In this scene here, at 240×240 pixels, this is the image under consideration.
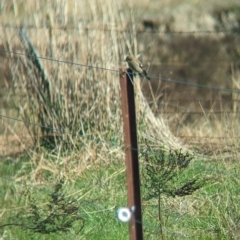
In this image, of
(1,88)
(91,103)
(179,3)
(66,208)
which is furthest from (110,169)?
(179,3)

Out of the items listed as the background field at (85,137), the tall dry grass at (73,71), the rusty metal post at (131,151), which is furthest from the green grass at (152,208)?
the tall dry grass at (73,71)

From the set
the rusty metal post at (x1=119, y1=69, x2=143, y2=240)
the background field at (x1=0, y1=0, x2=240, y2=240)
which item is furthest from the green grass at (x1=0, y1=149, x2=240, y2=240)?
the rusty metal post at (x1=119, y1=69, x2=143, y2=240)

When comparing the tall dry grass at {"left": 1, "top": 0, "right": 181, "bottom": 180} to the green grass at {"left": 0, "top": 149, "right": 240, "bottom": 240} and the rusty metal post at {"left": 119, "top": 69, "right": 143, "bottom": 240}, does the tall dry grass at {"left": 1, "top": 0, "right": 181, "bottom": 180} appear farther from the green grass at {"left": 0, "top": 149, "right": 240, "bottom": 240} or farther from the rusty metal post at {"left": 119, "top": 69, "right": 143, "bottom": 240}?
the rusty metal post at {"left": 119, "top": 69, "right": 143, "bottom": 240}

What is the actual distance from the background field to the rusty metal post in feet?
2.68

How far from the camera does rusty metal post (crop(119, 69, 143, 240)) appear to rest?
4.57 meters

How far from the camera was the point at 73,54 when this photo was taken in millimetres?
8500

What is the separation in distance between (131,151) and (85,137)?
346 centimetres

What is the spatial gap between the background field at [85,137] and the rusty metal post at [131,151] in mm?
818

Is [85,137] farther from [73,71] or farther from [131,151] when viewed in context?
[131,151]

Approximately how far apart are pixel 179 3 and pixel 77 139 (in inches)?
222

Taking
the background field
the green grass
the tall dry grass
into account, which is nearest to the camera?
the green grass

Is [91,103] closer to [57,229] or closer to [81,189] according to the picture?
[81,189]

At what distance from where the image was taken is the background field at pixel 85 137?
19.2 feet

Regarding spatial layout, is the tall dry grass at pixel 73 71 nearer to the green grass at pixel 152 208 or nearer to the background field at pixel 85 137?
the background field at pixel 85 137
